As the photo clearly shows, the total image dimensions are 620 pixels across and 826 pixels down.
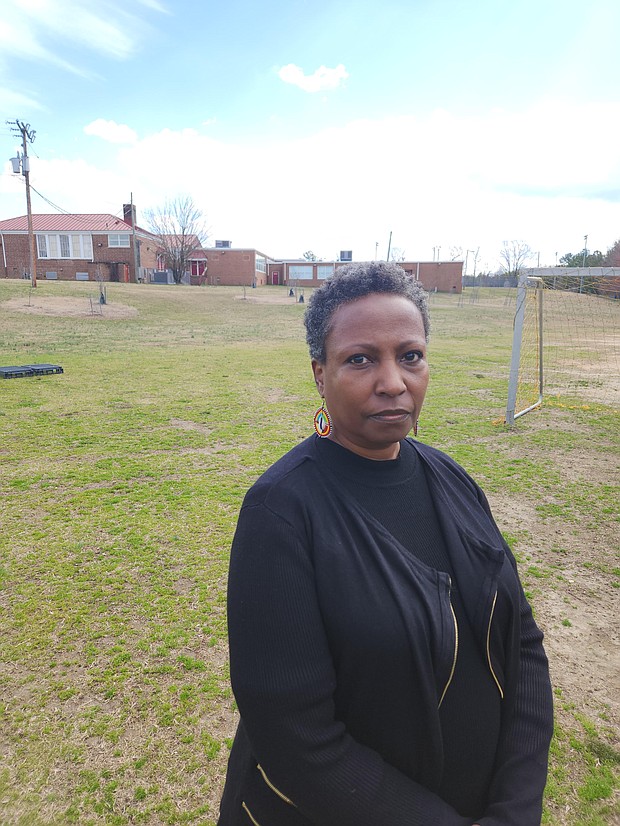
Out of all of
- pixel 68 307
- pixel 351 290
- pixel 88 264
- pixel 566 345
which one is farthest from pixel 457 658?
pixel 88 264

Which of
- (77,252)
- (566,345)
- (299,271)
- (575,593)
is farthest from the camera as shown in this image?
(299,271)

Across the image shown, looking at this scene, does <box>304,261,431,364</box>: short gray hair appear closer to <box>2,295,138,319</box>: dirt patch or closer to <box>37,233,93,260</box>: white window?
<box>2,295,138,319</box>: dirt patch

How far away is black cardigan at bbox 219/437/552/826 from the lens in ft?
3.72

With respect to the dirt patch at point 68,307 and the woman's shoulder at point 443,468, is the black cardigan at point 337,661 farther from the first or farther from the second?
the dirt patch at point 68,307

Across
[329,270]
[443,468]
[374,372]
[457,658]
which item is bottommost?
[457,658]

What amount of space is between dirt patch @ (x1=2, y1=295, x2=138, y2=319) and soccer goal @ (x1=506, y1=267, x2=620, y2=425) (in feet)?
62.8

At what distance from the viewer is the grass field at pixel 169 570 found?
7.93 ft

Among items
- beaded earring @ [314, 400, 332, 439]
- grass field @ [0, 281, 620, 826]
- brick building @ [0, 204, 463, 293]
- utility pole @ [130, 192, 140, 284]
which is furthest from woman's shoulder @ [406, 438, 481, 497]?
utility pole @ [130, 192, 140, 284]

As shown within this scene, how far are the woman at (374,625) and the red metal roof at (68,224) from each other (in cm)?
4954

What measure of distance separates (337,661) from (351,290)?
90cm

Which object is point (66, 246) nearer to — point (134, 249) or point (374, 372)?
point (134, 249)

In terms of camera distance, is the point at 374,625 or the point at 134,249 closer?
the point at 374,625

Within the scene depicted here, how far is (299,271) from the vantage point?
6194 cm

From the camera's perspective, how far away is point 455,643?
1263 millimetres
